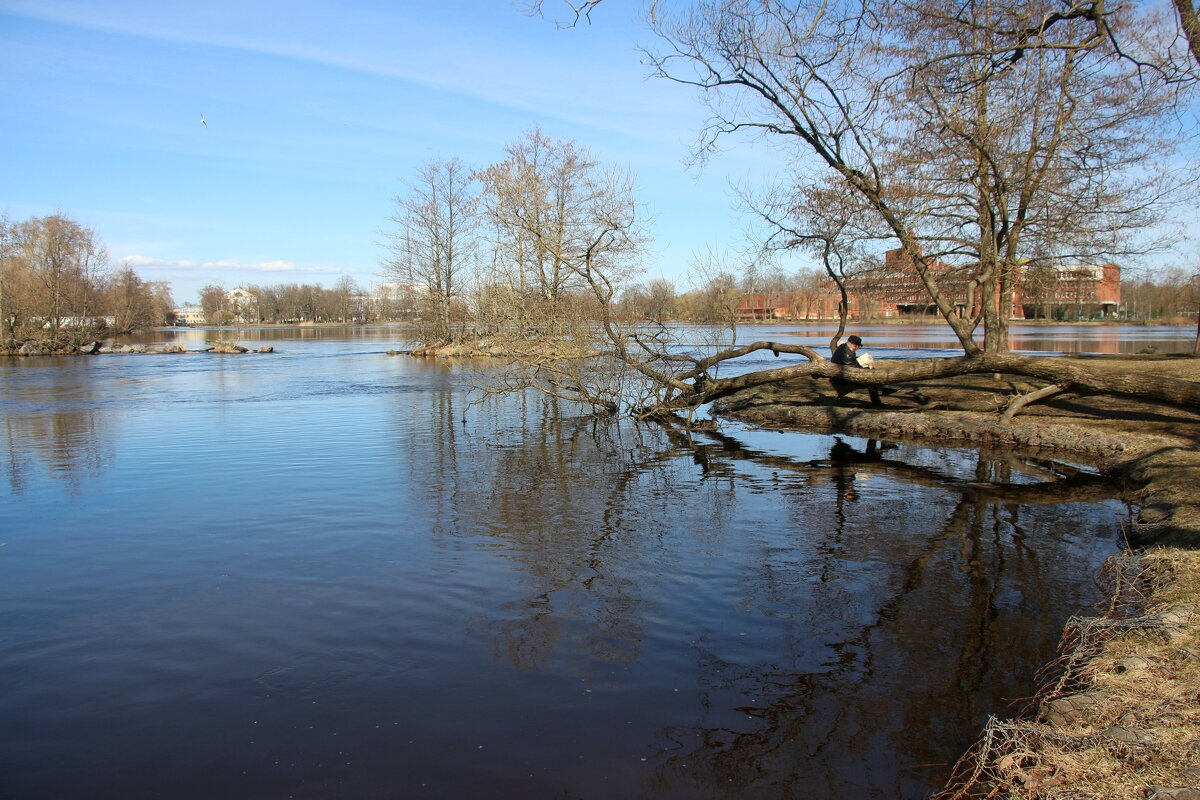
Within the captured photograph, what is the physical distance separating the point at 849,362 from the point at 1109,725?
48.7 ft

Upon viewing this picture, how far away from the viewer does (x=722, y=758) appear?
4.77 m

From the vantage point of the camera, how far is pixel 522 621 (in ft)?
22.3

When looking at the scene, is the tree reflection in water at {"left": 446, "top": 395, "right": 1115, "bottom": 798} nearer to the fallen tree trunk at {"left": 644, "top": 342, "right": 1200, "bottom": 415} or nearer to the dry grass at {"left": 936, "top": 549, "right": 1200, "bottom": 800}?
the dry grass at {"left": 936, "top": 549, "right": 1200, "bottom": 800}

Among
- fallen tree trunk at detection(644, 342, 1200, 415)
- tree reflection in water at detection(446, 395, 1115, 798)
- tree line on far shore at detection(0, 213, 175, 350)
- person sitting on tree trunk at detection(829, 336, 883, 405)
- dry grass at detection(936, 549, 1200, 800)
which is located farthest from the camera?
tree line on far shore at detection(0, 213, 175, 350)

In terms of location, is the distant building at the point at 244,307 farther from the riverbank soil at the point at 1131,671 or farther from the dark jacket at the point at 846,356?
the riverbank soil at the point at 1131,671

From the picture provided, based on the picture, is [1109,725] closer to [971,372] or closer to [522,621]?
[522,621]

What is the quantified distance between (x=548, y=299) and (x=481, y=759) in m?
15.5

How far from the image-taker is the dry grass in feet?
12.3

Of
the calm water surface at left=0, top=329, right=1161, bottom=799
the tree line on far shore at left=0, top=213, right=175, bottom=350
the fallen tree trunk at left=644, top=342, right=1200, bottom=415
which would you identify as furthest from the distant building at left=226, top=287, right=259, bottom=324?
the calm water surface at left=0, top=329, right=1161, bottom=799

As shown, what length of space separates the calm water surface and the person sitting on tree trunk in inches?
176

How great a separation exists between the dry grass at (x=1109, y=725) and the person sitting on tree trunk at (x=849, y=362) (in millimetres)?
12378

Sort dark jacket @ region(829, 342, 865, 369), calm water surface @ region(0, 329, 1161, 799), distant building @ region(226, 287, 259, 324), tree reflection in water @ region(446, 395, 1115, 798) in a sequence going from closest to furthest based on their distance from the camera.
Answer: calm water surface @ region(0, 329, 1161, 799) < tree reflection in water @ region(446, 395, 1115, 798) < dark jacket @ region(829, 342, 865, 369) < distant building @ region(226, 287, 259, 324)

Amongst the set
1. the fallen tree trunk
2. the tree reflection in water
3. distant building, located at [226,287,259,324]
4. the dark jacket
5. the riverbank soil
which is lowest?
the tree reflection in water

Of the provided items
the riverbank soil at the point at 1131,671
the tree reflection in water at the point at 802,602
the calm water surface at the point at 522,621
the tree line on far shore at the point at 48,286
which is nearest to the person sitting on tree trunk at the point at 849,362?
the riverbank soil at the point at 1131,671
